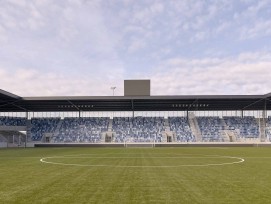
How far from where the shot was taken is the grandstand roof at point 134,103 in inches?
2958

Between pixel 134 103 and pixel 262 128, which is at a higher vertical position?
pixel 134 103

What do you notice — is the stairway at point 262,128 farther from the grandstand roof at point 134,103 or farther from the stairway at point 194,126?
the stairway at point 194,126

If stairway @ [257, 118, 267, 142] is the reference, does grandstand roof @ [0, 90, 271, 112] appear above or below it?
above

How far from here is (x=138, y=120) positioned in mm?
89625

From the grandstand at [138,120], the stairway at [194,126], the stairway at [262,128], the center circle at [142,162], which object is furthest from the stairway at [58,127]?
the center circle at [142,162]

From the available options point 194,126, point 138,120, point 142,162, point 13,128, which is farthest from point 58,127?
point 142,162

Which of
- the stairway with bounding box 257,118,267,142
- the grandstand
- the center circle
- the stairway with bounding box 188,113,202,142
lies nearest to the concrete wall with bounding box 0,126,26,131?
the grandstand

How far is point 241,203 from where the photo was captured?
37.4 ft

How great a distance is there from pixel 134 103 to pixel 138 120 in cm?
890

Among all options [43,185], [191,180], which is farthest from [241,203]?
[43,185]

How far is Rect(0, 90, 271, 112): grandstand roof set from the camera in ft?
246

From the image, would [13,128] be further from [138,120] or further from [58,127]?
[138,120]

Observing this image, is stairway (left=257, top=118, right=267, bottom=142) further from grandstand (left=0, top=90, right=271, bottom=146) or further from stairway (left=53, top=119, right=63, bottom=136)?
stairway (left=53, top=119, right=63, bottom=136)

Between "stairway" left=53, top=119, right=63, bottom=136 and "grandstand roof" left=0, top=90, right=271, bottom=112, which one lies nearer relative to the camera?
"grandstand roof" left=0, top=90, right=271, bottom=112
